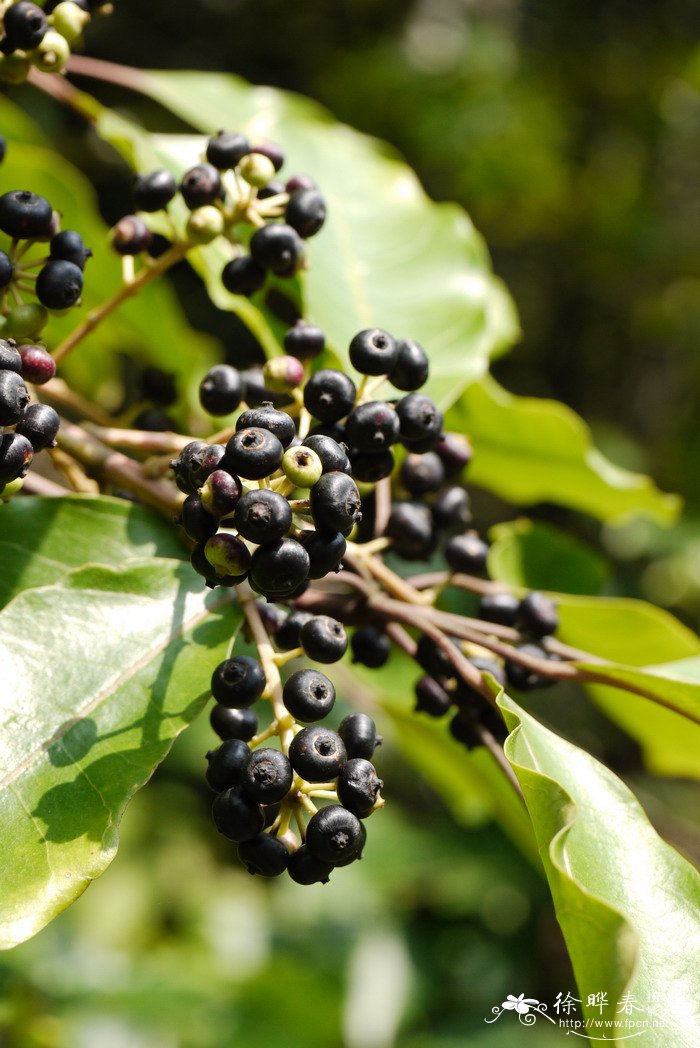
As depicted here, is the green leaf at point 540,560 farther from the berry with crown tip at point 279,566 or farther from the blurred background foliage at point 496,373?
the blurred background foliage at point 496,373

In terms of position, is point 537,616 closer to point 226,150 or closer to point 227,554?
point 227,554

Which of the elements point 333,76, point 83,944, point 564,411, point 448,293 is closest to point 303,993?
point 83,944

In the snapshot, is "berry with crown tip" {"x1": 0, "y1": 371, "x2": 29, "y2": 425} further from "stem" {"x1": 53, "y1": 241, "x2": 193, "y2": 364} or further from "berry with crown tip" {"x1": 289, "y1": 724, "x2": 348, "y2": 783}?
"berry with crown tip" {"x1": 289, "y1": 724, "x2": 348, "y2": 783}

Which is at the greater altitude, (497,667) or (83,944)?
(497,667)

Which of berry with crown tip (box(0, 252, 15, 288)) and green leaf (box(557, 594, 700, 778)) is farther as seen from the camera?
green leaf (box(557, 594, 700, 778))

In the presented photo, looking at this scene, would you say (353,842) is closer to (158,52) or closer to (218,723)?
(218,723)

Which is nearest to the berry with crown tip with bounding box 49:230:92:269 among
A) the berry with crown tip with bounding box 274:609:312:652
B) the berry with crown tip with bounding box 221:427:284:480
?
the berry with crown tip with bounding box 221:427:284:480

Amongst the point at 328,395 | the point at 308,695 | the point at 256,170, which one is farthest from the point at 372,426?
the point at 256,170
